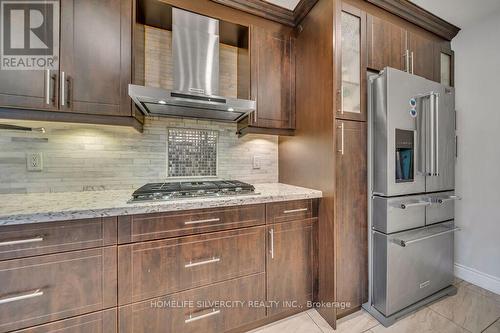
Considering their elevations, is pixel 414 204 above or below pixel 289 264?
above

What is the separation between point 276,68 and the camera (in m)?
1.73

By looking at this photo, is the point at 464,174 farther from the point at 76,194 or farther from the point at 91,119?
the point at 76,194

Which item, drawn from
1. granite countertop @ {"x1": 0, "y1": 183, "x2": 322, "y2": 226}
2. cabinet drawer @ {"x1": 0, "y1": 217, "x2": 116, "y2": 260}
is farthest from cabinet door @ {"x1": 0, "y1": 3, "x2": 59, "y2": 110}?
cabinet drawer @ {"x1": 0, "y1": 217, "x2": 116, "y2": 260}

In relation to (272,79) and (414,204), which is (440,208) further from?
(272,79)

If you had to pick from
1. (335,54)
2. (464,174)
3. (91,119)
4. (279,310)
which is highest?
(335,54)

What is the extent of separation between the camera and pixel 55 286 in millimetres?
942

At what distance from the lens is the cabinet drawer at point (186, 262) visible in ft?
3.43

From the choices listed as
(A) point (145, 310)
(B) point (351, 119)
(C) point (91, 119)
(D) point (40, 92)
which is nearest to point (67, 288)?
(A) point (145, 310)

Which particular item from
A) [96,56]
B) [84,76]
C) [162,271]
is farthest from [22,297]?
[96,56]

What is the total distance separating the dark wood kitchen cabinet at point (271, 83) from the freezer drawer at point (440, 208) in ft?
4.25

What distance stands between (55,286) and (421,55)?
10.1ft

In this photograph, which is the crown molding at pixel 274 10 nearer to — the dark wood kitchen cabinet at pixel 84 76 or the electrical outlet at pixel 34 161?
the dark wood kitchen cabinet at pixel 84 76

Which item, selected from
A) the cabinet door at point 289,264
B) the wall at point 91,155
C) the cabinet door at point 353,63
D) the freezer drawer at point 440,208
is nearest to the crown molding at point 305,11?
the cabinet door at point 353,63

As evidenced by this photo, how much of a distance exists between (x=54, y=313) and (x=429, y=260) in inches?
98.1
